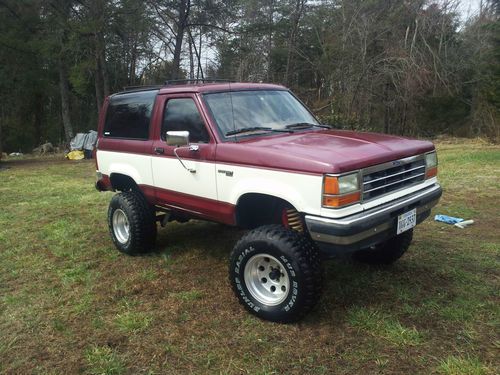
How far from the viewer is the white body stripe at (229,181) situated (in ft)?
10.7

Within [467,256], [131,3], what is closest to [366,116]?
[131,3]

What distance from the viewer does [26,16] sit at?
65.9 ft

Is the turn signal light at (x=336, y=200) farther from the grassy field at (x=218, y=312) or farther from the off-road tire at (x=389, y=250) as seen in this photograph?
the off-road tire at (x=389, y=250)

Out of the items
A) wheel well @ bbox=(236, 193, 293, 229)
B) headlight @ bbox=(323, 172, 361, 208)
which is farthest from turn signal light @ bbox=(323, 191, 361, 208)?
wheel well @ bbox=(236, 193, 293, 229)

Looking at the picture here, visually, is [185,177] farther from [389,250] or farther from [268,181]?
[389,250]

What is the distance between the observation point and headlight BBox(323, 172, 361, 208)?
3.16m

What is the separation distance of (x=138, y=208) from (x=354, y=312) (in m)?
2.66

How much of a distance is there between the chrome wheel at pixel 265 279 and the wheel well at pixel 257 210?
1.49 feet

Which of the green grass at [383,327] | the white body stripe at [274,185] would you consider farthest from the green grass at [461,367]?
the white body stripe at [274,185]

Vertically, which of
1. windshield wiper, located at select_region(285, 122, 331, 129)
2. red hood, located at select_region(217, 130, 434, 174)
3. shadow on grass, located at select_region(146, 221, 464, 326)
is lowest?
shadow on grass, located at select_region(146, 221, 464, 326)

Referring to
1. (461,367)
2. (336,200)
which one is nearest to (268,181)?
(336,200)

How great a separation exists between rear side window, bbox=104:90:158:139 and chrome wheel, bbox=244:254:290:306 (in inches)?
77.7

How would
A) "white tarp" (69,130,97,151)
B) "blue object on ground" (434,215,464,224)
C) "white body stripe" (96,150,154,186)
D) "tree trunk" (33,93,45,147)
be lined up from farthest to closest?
"tree trunk" (33,93,45,147)
"white tarp" (69,130,97,151)
"blue object on ground" (434,215,464,224)
"white body stripe" (96,150,154,186)

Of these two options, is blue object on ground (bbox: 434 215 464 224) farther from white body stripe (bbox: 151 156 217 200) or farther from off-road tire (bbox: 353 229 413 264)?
white body stripe (bbox: 151 156 217 200)
